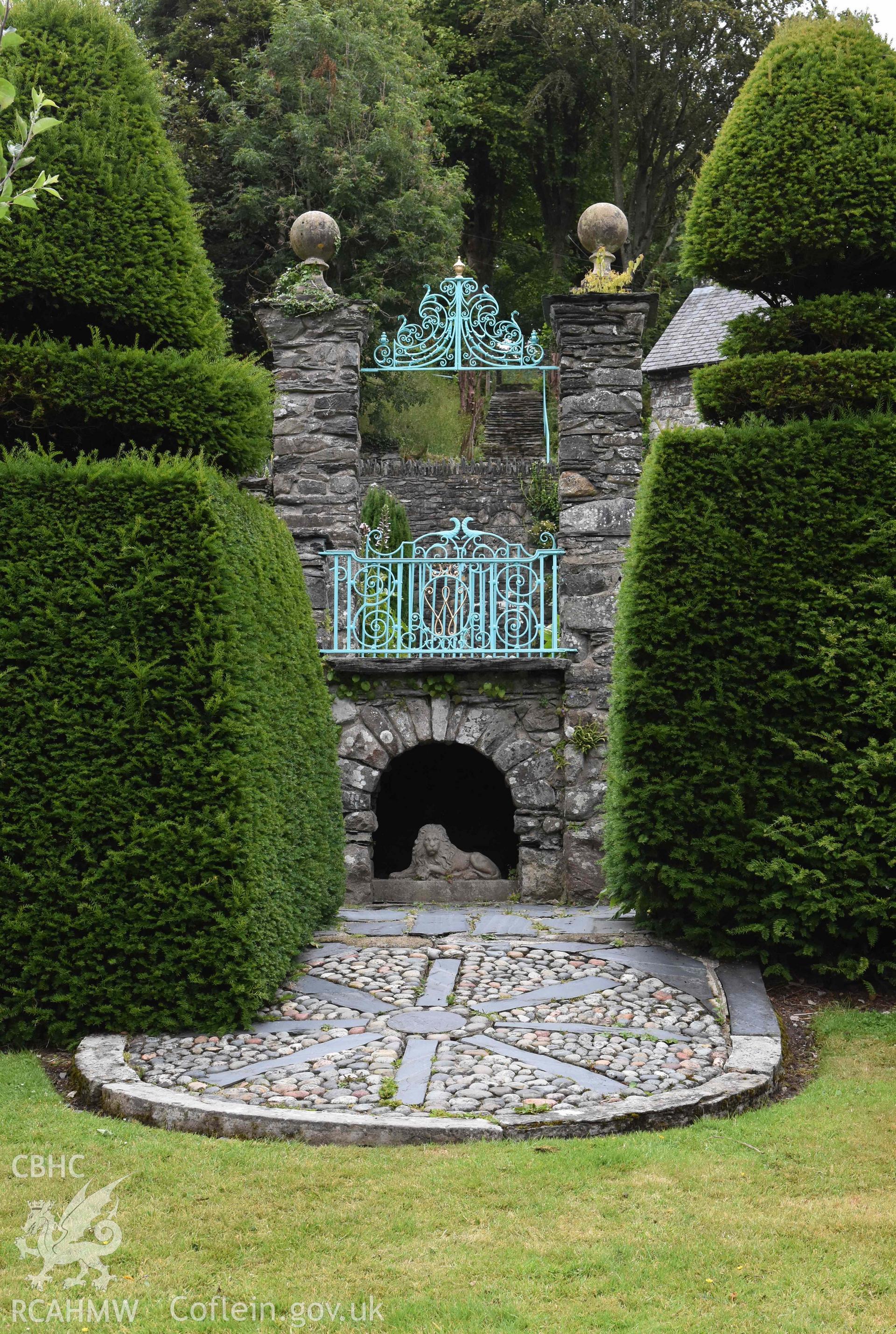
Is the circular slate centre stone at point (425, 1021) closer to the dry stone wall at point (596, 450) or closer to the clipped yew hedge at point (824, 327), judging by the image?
the clipped yew hedge at point (824, 327)

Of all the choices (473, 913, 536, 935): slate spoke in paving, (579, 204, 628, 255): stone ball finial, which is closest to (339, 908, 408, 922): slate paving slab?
(473, 913, 536, 935): slate spoke in paving

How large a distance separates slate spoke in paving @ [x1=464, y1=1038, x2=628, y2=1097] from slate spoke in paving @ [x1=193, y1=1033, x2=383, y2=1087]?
0.47m

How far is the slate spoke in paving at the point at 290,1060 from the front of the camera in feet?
15.5

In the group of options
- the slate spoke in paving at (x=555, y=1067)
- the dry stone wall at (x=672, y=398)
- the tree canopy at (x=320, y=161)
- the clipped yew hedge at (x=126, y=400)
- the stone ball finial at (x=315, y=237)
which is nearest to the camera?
the slate spoke in paving at (x=555, y=1067)

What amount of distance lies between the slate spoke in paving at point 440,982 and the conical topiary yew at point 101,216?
341 cm

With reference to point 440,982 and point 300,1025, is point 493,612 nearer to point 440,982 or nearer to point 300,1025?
point 440,982

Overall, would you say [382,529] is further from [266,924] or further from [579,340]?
[266,924]

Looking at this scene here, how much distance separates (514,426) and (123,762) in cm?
1826

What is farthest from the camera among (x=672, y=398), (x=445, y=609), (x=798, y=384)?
(x=672, y=398)

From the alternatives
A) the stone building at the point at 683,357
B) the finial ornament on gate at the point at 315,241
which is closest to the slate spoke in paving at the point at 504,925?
the finial ornament on gate at the point at 315,241

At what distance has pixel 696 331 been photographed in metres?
A: 22.0

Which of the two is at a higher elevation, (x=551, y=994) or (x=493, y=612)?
(x=493, y=612)

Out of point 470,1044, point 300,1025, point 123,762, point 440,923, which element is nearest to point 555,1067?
point 470,1044

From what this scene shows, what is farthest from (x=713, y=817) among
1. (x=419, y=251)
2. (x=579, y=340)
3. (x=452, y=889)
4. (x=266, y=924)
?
(x=419, y=251)
